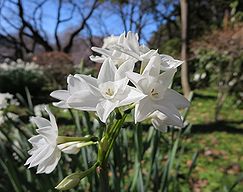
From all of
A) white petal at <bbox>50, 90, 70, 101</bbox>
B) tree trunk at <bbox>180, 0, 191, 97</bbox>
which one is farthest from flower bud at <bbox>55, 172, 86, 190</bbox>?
tree trunk at <bbox>180, 0, 191, 97</bbox>

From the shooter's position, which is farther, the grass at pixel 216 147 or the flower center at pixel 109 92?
the grass at pixel 216 147

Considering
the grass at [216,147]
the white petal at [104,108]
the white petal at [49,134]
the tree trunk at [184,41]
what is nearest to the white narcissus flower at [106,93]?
the white petal at [104,108]

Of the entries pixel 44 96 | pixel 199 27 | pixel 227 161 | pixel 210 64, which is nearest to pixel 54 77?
pixel 44 96

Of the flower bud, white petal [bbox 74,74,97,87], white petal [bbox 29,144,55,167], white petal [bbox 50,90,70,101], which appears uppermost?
white petal [bbox 74,74,97,87]

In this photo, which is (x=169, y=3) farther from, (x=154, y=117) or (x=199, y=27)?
(x=154, y=117)

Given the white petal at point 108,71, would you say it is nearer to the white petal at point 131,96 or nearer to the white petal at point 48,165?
the white petal at point 131,96

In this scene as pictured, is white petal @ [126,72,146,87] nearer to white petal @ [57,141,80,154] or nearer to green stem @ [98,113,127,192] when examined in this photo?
green stem @ [98,113,127,192]

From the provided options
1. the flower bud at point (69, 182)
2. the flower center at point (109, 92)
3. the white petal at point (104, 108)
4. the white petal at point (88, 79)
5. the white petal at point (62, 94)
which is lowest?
the flower bud at point (69, 182)
